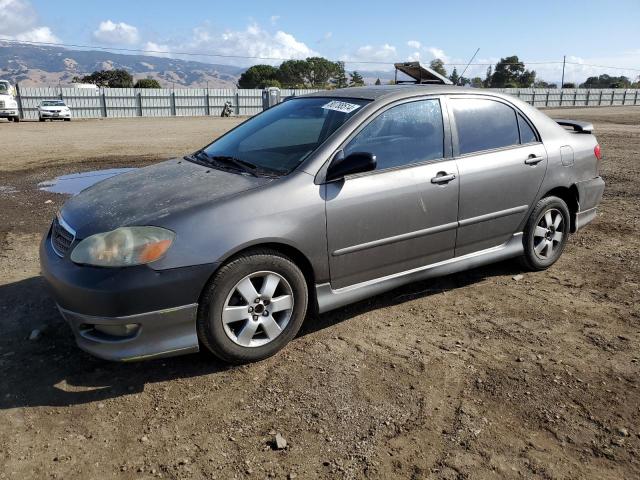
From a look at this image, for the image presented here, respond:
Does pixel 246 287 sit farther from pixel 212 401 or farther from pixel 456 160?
pixel 456 160

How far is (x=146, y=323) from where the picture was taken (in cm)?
299

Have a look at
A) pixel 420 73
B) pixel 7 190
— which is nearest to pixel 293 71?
pixel 7 190

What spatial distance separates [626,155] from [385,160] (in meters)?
11.4

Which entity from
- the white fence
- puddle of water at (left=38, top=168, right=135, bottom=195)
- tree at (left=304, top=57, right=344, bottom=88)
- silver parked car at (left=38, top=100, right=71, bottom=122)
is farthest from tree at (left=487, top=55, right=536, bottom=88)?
puddle of water at (left=38, top=168, right=135, bottom=195)

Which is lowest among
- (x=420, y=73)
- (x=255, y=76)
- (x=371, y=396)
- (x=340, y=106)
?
(x=371, y=396)

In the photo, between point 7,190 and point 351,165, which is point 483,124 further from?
point 7,190

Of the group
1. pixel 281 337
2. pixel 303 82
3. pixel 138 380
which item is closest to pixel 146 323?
pixel 138 380

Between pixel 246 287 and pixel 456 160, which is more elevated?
pixel 456 160

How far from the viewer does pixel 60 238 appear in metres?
3.40

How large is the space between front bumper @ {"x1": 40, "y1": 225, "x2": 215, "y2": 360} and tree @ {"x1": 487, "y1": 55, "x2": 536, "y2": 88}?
84.4 metres

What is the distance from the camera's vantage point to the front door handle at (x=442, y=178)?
3.97m

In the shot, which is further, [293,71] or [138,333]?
[293,71]

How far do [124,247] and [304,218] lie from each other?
1081 mm

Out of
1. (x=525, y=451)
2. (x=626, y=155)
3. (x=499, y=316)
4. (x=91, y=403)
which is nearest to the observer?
(x=525, y=451)
